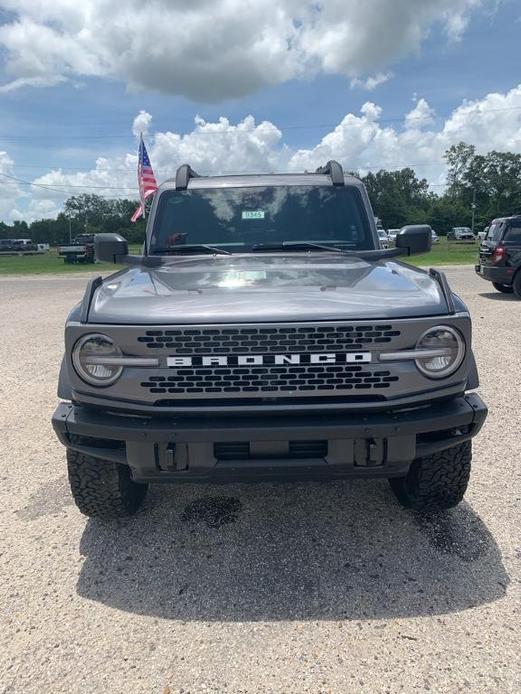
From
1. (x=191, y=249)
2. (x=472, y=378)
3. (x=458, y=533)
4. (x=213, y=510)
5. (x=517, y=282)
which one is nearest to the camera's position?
(x=472, y=378)

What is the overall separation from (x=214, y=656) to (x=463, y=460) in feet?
5.08

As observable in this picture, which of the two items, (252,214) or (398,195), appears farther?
(398,195)

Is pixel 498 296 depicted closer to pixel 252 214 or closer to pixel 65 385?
pixel 252 214

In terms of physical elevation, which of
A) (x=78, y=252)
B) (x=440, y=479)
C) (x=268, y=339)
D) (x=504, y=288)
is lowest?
(x=78, y=252)

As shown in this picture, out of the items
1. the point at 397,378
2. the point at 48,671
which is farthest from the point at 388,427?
the point at 48,671

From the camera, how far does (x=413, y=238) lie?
4.08 m

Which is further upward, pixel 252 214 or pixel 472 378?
pixel 252 214

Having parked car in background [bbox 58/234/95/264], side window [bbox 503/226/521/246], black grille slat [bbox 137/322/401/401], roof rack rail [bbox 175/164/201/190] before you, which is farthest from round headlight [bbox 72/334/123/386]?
Answer: parked car in background [bbox 58/234/95/264]

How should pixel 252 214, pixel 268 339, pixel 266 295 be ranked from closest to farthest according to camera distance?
pixel 268 339
pixel 266 295
pixel 252 214

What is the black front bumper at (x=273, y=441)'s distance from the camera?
2471mm

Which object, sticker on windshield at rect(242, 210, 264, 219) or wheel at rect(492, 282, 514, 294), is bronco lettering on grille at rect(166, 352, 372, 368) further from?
wheel at rect(492, 282, 514, 294)

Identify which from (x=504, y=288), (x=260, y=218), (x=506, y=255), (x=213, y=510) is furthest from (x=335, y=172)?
(x=504, y=288)

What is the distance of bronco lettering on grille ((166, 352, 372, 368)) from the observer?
2473 millimetres

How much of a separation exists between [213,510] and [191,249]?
5.76 ft
